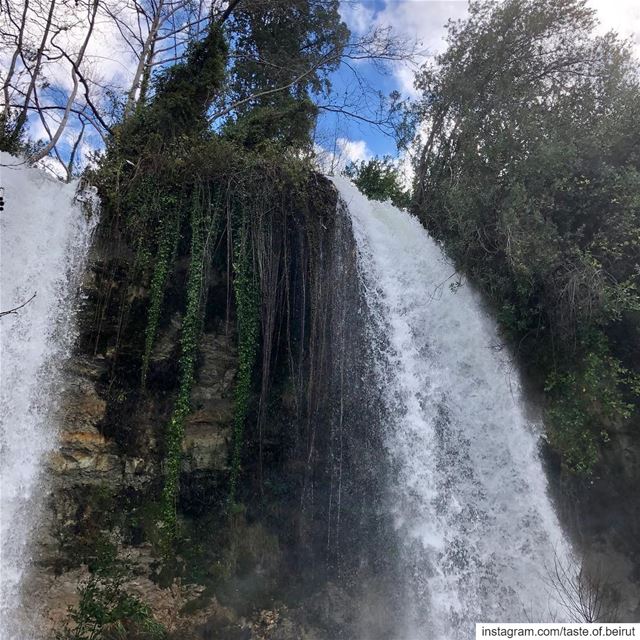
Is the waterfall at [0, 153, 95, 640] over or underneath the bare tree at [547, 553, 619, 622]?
over

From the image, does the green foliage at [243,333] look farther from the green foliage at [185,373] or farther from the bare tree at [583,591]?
the bare tree at [583,591]

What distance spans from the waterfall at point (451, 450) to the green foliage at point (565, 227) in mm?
641

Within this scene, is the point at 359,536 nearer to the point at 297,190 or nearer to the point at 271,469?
the point at 271,469

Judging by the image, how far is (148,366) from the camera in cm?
705

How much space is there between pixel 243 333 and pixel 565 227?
590cm

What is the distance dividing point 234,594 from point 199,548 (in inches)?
30.9

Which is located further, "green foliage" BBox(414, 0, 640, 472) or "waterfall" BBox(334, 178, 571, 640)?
"green foliage" BBox(414, 0, 640, 472)

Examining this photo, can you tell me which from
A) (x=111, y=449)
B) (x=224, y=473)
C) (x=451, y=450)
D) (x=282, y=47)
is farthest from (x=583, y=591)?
(x=282, y=47)

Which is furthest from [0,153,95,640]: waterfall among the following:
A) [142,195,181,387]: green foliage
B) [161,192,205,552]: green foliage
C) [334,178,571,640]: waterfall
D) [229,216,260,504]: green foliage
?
[334,178,571,640]: waterfall

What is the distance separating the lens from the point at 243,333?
7.19m

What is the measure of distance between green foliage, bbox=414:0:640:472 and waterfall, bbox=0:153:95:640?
6.53 metres

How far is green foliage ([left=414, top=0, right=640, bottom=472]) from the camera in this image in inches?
300

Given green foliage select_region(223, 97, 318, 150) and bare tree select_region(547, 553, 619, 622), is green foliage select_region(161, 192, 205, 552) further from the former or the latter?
bare tree select_region(547, 553, 619, 622)

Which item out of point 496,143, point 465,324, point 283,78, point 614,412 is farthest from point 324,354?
point 283,78
